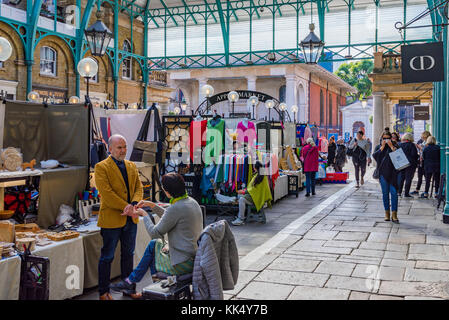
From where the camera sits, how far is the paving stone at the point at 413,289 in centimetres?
502

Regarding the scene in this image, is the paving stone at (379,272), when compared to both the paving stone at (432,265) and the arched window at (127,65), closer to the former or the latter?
the paving stone at (432,265)

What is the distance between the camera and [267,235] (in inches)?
325

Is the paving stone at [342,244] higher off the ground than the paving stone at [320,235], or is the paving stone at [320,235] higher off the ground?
the paving stone at [320,235]

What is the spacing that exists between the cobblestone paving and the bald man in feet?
4.16

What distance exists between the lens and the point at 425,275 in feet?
18.6

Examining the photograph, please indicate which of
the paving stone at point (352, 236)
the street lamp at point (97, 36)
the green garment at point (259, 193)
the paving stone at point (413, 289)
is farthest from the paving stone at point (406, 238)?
the street lamp at point (97, 36)

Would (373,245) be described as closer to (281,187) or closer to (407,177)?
(281,187)

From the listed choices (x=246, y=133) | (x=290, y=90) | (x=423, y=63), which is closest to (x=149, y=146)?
(x=246, y=133)

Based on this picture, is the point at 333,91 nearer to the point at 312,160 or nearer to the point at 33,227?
the point at 312,160

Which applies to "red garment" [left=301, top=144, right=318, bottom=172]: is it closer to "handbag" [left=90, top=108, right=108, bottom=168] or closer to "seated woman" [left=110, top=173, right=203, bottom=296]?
"handbag" [left=90, top=108, right=108, bottom=168]

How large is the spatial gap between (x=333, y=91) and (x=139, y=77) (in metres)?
25.9

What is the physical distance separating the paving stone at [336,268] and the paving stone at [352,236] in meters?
1.60

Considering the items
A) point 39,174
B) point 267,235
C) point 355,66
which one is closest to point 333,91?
point 355,66

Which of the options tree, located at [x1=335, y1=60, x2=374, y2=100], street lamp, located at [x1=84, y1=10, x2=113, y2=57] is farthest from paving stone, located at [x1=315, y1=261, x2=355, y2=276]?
tree, located at [x1=335, y1=60, x2=374, y2=100]
